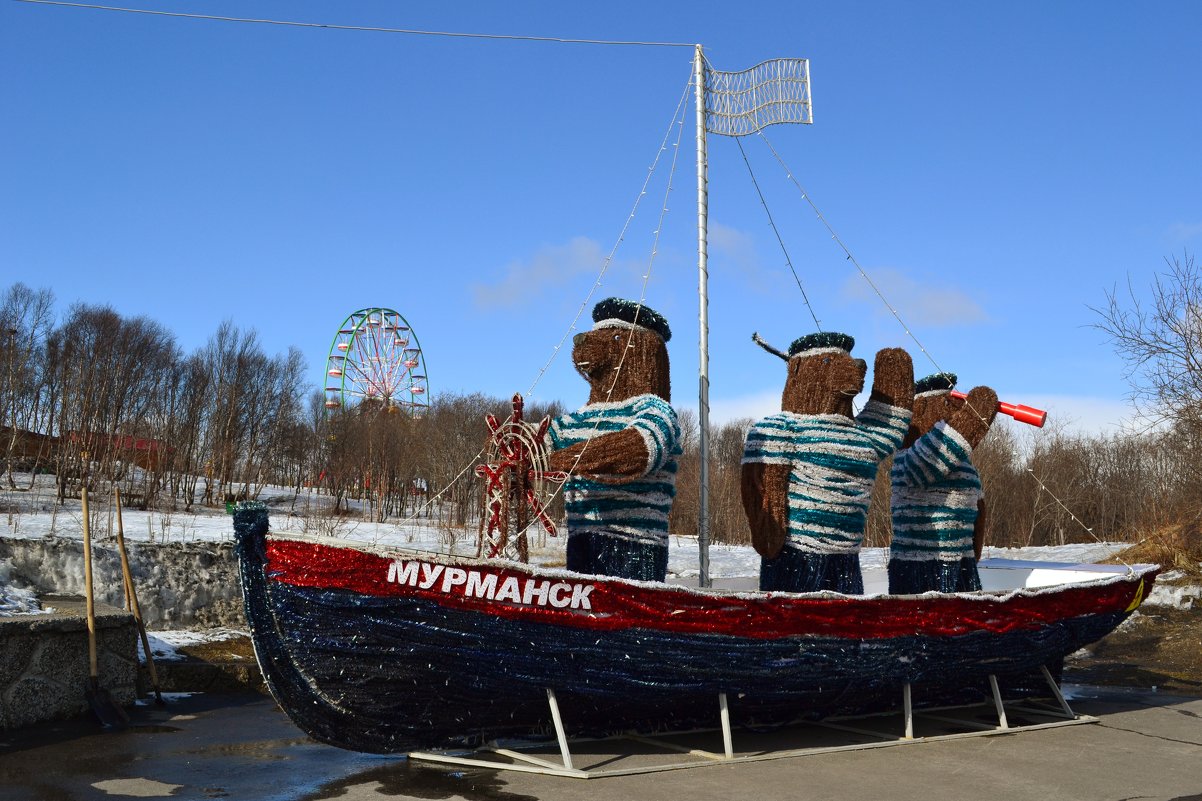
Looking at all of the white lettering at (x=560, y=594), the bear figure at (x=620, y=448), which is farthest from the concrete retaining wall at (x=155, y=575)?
the white lettering at (x=560, y=594)

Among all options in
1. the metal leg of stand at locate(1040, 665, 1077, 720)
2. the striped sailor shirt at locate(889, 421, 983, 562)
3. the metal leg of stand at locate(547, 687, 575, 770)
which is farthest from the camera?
the striped sailor shirt at locate(889, 421, 983, 562)

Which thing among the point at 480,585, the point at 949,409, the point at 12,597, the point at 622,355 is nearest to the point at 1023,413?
the point at 949,409

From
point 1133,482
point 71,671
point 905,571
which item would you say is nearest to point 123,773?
point 71,671

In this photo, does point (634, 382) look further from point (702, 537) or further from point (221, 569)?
point (221, 569)

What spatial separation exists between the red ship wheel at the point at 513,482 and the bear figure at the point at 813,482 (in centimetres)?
158

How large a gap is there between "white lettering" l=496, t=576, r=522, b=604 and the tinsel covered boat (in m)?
0.01

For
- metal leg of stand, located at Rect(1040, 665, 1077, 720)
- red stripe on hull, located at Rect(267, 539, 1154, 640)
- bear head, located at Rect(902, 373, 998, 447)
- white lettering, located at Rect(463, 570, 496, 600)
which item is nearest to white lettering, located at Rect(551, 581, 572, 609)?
red stripe on hull, located at Rect(267, 539, 1154, 640)

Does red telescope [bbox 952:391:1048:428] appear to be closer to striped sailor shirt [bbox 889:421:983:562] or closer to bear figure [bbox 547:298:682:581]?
striped sailor shirt [bbox 889:421:983:562]

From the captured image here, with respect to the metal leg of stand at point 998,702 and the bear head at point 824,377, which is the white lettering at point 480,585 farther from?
the metal leg of stand at point 998,702

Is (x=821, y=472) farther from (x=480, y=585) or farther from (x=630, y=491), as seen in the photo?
(x=480, y=585)

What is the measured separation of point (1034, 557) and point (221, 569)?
512 inches

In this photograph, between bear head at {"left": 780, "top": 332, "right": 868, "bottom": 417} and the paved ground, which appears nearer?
the paved ground

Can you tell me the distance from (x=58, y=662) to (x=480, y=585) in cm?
385

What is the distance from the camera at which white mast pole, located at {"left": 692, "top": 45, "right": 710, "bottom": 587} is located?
22.9 feet
